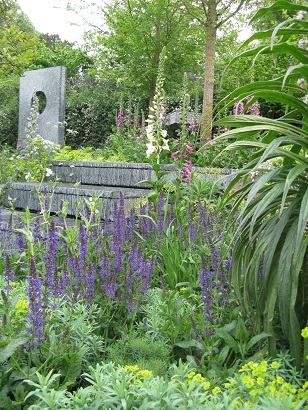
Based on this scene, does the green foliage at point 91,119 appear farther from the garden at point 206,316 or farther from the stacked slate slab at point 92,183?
the garden at point 206,316

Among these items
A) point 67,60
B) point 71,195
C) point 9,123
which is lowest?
point 71,195

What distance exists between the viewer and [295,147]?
218cm

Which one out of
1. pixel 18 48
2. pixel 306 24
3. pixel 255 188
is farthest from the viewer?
pixel 18 48

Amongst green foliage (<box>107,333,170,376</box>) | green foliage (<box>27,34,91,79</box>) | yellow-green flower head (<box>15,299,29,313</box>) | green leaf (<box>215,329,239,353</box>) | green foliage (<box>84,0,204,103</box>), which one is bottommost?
green foliage (<box>107,333,170,376</box>)

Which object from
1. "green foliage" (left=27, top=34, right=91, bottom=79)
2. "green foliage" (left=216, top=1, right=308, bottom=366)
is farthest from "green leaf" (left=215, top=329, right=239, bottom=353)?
"green foliage" (left=27, top=34, right=91, bottom=79)

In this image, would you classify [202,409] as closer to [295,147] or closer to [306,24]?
[295,147]

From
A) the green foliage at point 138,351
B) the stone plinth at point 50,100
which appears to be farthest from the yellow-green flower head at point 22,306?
the stone plinth at point 50,100

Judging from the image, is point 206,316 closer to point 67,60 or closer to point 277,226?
point 277,226

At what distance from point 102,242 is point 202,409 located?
1.60 meters

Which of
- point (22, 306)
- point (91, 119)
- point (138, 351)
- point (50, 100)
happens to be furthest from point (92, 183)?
point (91, 119)

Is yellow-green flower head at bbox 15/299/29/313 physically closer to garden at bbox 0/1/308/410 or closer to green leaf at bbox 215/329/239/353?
garden at bbox 0/1/308/410

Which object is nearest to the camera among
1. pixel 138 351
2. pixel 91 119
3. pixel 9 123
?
pixel 138 351

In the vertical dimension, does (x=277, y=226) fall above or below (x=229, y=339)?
above

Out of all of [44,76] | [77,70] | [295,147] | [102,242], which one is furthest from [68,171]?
[77,70]
